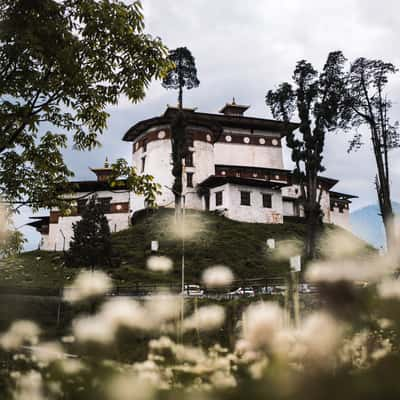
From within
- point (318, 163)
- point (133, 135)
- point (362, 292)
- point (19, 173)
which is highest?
point (133, 135)

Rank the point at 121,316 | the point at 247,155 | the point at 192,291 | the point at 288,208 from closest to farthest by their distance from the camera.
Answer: the point at 121,316, the point at 192,291, the point at 288,208, the point at 247,155

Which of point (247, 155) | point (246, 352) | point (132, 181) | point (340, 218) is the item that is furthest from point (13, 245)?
point (340, 218)

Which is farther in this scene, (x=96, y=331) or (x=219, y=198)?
(x=219, y=198)

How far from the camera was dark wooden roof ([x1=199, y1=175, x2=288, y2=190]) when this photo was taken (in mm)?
47062

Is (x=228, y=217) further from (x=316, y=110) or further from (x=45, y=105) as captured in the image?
(x=45, y=105)

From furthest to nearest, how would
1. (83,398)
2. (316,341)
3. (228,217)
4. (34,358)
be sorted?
(228,217) → (34,358) → (83,398) → (316,341)

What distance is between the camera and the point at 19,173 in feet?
30.4

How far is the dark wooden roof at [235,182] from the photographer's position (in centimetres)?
4706

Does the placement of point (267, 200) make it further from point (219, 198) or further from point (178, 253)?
point (178, 253)

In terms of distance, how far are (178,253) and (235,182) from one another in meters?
13.8

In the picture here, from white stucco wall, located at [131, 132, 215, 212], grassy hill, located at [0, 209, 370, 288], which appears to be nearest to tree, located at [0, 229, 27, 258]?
grassy hill, located at [0, 209, 370, 288]

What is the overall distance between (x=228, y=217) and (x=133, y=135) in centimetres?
1929

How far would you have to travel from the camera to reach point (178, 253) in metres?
36.8

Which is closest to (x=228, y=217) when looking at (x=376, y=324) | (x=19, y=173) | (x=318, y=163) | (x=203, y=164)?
(x=203, y=164)
